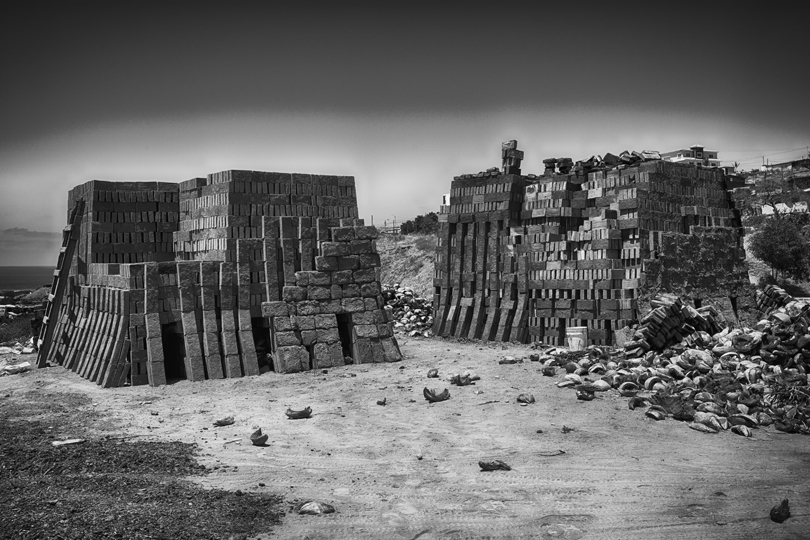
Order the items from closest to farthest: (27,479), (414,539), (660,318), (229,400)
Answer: (414,539)
(27,479)
(229,400)
(660,318)

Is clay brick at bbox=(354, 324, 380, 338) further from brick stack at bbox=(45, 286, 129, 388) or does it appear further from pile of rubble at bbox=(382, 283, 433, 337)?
pile of rubble at bbox=(382, 283, 433, 337)

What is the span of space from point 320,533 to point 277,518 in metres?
0.58

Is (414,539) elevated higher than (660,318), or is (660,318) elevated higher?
(660,318)

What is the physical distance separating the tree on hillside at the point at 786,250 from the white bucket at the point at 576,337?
21653 millimetres

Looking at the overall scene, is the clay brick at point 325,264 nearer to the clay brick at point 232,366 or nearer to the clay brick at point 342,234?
the clay brick at point 342,234

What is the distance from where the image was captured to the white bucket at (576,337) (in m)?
18.5

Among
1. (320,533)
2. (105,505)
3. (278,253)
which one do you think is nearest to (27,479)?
(105,505)

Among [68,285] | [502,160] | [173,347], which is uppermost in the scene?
[502,160]

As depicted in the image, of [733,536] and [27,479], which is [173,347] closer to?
[27,479]

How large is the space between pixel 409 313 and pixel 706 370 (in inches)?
623

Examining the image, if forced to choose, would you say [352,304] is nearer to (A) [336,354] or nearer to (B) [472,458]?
(A) [336,354]

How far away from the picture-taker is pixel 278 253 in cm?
1748

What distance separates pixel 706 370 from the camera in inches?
529

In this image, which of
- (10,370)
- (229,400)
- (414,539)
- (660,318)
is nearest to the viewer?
(414,539)
